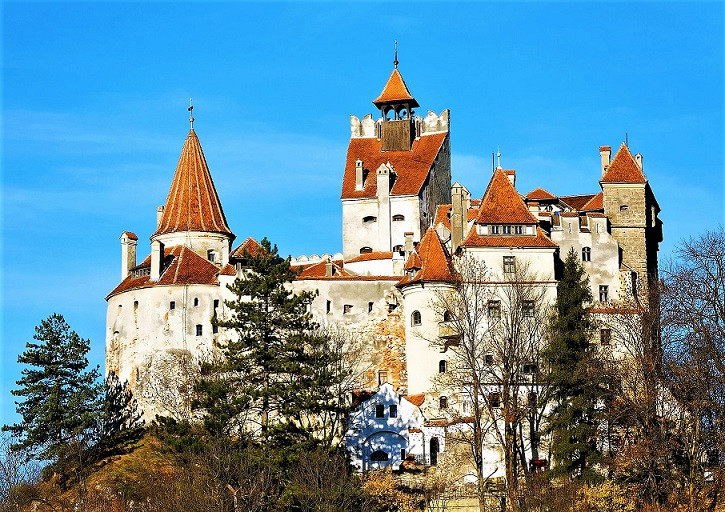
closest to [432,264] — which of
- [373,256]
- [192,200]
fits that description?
[373,256]

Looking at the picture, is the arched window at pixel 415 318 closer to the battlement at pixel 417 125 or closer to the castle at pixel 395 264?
the castle at pixel 395 264

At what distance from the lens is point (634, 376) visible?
72750 millimetres

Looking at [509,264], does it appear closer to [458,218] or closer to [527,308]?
[527,308]

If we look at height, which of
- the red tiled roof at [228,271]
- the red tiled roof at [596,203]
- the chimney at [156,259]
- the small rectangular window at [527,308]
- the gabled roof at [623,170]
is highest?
the gabled roof at [623,170]

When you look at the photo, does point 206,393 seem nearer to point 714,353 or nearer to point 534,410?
point 534,410

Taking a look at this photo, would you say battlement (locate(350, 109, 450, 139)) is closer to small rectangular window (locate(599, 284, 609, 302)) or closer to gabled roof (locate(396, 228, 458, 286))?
gabled roof (locate(396, 228, 458, 286))

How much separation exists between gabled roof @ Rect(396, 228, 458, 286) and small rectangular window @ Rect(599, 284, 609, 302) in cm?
811

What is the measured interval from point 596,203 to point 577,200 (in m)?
4.23

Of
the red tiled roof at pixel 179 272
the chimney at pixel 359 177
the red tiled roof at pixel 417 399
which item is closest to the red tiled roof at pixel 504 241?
the red tiled roof at pixel 417 399

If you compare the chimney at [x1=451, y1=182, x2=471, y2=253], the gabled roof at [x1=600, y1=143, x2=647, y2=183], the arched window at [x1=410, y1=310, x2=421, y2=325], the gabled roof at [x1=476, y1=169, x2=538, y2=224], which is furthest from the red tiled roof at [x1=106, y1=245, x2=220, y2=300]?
the gabled roof at [x1=600, y1=143, x2=647, y2=183]

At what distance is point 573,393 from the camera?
242 feet

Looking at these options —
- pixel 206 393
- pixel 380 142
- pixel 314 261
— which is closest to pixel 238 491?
pixel 206 393

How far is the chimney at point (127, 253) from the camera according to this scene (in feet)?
303

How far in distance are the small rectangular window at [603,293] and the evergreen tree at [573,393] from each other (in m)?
5.10
